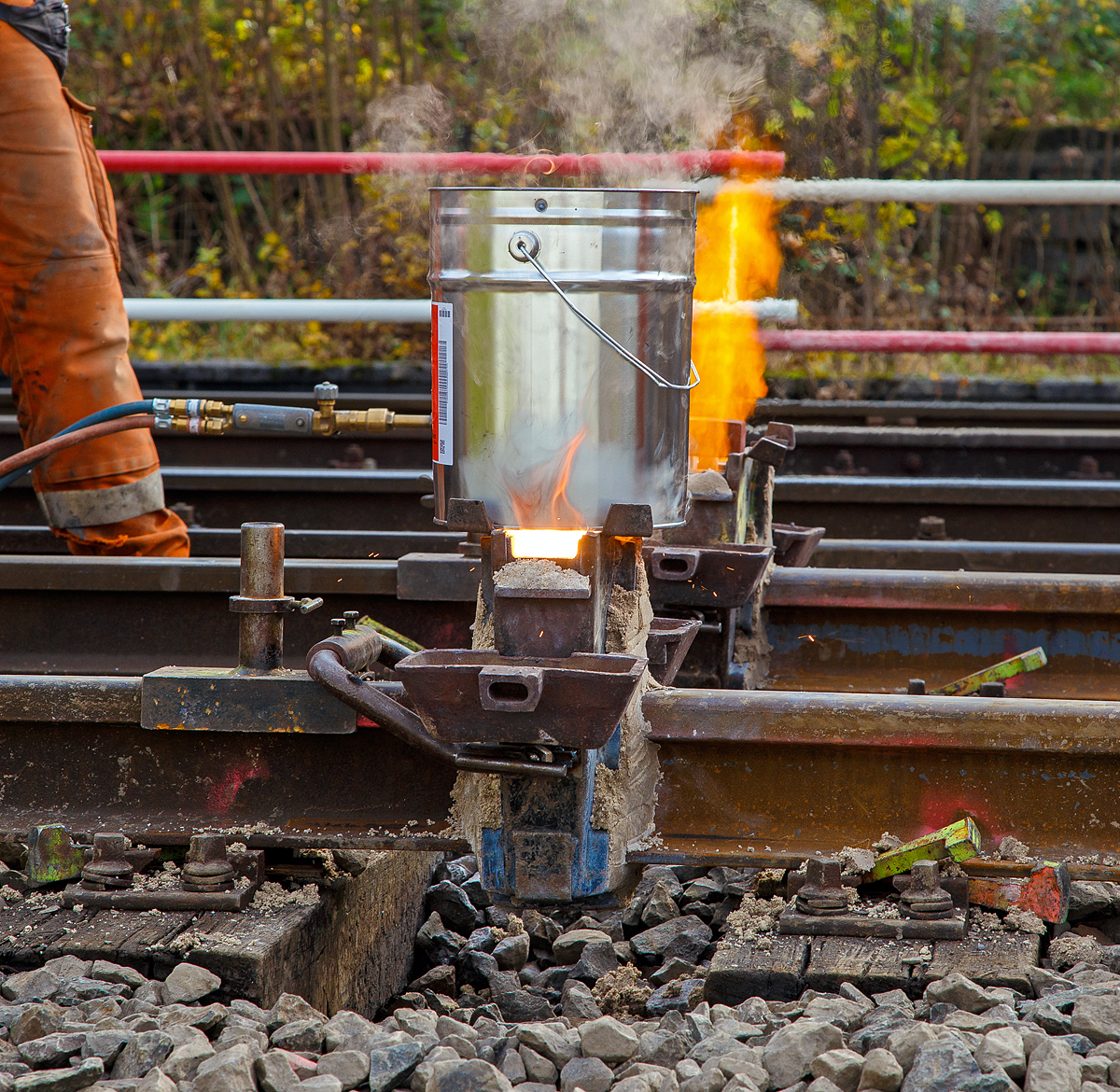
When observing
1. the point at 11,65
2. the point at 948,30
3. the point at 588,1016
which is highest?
the point at 948,30

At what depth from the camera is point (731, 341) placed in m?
3.58

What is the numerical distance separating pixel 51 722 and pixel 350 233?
669 cm

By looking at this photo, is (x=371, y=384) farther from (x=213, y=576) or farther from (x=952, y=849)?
(x=952, y=849)

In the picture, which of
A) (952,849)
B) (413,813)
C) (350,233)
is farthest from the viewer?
(350,233)

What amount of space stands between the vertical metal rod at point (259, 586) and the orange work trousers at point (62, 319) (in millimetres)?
1235

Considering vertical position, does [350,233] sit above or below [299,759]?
above

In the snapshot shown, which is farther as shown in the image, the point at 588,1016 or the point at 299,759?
the point at 299,759

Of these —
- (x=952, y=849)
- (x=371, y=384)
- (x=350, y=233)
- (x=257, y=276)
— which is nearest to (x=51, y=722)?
(x=952, y=849)

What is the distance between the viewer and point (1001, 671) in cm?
261

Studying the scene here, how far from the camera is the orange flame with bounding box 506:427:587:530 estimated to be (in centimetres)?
198

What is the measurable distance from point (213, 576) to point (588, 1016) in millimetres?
1492

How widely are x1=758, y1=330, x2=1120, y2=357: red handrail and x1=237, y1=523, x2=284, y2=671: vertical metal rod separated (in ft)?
10.0

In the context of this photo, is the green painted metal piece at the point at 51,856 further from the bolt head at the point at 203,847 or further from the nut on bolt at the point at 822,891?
the nut on bolt at the point at 822,891

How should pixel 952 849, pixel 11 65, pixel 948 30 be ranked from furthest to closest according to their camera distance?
pixel 948 30
pixel 11 65
pixel 952 849
